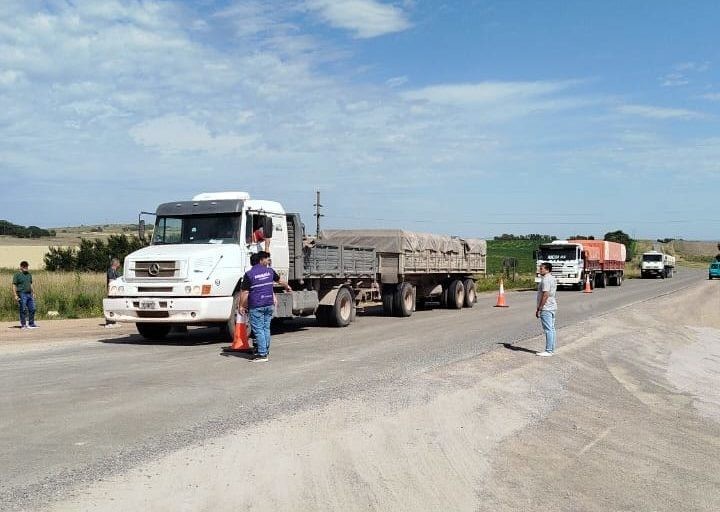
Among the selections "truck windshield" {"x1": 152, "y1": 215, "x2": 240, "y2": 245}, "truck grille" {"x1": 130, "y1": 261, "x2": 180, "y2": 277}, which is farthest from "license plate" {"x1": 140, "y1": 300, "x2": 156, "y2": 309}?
"truck windshield" {"x1": 152, "y1": 215, "x2": 240, "y2": 245}

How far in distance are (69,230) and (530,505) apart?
117 m

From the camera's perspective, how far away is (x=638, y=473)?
616 cm

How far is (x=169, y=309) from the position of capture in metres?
13.5

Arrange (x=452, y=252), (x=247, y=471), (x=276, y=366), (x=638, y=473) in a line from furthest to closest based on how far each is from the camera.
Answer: (x=452, y=252)
(x=276, y=366)
(x=638, y=473)
(x=247, y=471)

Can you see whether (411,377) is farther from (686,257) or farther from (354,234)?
(686,257)

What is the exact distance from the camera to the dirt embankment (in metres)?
5.21

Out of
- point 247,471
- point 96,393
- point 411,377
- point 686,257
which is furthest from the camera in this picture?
point 686,257

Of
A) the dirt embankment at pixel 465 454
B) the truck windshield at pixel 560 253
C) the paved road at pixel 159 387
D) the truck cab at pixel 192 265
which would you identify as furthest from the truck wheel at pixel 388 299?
the truck windshield at pixel 560 253

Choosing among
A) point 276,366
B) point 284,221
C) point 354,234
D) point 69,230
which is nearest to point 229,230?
point 284,221

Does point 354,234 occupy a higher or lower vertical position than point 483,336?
higher

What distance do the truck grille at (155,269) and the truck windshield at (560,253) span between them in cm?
3046

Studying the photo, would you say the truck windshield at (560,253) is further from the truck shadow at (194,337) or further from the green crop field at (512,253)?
the green crop field at (512,253)

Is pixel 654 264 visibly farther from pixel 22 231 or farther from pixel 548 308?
pixel 22 231

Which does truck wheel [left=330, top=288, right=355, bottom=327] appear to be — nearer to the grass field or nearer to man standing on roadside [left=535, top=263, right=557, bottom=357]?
man standing on roadside [left=535, top=263, right=557, bottom=357]
